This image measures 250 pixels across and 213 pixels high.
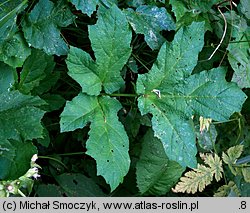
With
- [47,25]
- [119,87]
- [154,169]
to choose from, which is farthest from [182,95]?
[47,25]

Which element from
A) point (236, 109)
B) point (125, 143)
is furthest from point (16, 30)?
point (236, 109)

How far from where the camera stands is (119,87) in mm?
1522

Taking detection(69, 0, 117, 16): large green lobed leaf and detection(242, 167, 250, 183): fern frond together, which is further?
detection(242, 167, 250, 183): fern frond

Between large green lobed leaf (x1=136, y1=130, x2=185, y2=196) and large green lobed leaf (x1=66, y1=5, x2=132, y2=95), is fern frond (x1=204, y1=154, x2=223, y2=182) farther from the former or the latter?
large green lobed leaf (x1=66, y1=5, x2=132, y2=95)

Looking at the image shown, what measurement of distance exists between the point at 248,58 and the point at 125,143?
67cm

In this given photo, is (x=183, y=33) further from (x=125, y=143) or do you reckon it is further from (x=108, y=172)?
(x=108, y=172)

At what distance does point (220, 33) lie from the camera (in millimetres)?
1839

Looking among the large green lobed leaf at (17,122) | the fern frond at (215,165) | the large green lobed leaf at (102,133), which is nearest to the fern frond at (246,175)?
the fern frond at (215,165)

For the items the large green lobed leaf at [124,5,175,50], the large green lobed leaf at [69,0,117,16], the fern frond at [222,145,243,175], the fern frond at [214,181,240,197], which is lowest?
Result: the fern frond at [214,181,240,197]

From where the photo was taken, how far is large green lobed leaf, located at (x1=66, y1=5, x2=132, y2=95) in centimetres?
145

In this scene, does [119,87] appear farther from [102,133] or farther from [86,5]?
[86,5]

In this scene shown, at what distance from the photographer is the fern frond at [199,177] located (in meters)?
1.75

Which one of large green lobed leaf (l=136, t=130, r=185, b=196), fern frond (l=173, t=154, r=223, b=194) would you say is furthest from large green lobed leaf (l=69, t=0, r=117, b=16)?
fern frond (l=173, t=154, r=223, b=194)
